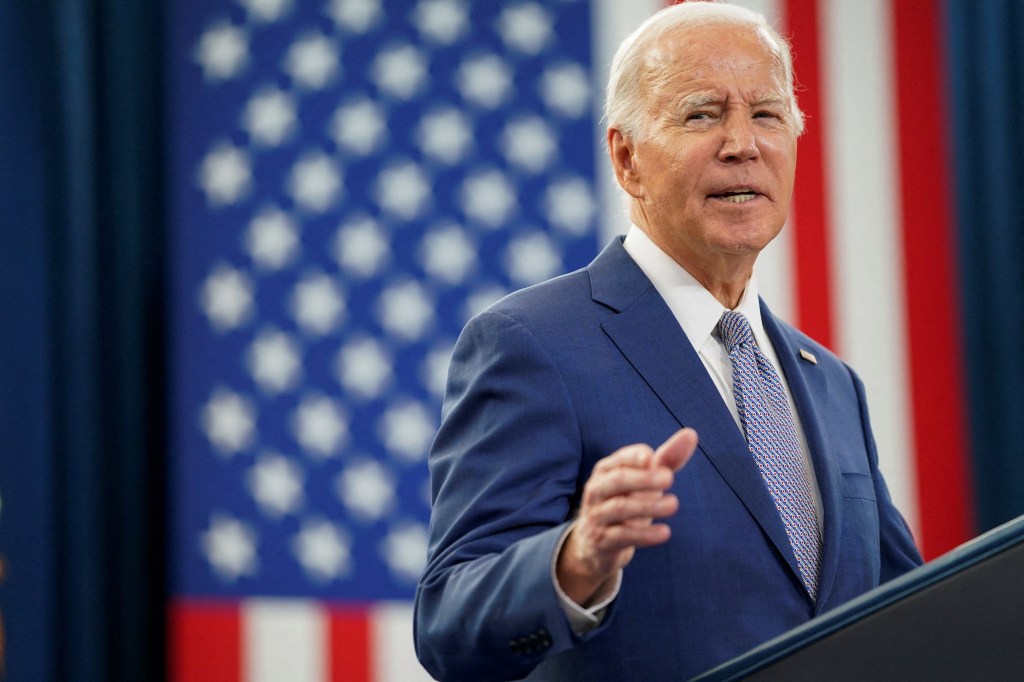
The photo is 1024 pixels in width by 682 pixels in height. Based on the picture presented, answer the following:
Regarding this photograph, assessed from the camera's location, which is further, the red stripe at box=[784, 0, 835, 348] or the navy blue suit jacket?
the red stripe at box=[784, 0, 835, 348]

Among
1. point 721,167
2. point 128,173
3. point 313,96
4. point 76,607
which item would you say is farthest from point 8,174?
point 721,167

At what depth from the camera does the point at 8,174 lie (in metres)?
3.03

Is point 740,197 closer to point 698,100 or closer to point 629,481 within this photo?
point 698,100

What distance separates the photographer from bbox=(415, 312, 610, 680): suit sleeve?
1.00 meters

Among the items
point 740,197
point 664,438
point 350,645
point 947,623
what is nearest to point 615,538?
point 947,623

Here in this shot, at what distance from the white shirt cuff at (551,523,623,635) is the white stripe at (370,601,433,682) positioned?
2.04 meters

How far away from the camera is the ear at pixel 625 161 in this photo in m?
1.50

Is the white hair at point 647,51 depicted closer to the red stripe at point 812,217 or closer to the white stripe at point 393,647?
the red stripe at point 812,217

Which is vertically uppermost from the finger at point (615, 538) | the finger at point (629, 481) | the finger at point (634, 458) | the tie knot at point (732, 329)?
the tie knot at point (732, 329)

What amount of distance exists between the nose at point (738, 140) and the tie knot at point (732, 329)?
20 cm

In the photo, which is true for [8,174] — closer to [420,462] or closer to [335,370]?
[335,370]

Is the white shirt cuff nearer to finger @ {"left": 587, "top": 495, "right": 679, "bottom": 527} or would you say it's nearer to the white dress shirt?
finger @ {"left": 587, "top": 495, "right": 679, "bottom": 527}

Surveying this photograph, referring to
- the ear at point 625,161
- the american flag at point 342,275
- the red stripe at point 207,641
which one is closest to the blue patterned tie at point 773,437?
the ear at point 625,161

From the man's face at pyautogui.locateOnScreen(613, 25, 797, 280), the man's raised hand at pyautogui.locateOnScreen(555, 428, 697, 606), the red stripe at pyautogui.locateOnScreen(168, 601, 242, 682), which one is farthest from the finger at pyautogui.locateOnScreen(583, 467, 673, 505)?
the red stripe at pyautogui.locateOnScreen(168, 601, 242, 682)
